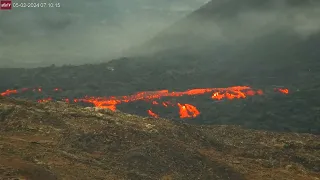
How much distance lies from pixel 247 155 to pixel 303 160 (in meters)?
13.6

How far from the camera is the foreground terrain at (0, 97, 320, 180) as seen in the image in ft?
190

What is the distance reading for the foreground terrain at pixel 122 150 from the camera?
190 ft

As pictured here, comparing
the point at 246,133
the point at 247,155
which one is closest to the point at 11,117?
the point at 247,155

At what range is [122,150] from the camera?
237ft

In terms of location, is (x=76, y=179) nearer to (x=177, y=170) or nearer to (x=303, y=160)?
(x=177, y=170)

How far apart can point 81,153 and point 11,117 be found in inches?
893

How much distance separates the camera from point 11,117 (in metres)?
82.3

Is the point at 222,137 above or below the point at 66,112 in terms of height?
below

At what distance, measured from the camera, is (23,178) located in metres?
45.4

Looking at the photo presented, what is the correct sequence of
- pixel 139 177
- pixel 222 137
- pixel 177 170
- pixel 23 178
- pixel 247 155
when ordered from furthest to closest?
pixel 222 137
pixel 247 155
pixel 177 170
pixel 139 177
pixel 23 178

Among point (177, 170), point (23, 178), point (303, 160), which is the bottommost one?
point (303, 160)

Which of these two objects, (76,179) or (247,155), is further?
(247,155)

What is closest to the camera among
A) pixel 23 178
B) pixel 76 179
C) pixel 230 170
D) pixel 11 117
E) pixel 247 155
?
pixel 23 178

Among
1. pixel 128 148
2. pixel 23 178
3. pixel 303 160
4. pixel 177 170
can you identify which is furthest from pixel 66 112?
pixel 303 160
